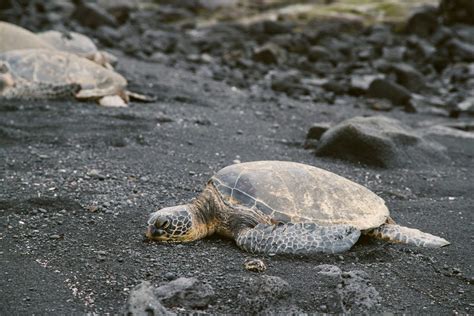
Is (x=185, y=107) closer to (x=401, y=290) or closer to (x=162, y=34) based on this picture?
(x=401, y=290)

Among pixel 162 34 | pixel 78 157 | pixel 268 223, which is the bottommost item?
pixel 162 34

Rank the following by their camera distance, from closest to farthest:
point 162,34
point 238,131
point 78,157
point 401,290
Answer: point 401,290 < point 78,157 < point 238,131 < point 162,34

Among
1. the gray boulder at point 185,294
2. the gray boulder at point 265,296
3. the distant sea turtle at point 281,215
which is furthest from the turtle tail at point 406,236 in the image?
the gray boulder at point 185,294

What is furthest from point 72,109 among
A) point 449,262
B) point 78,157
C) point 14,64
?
point 449,262

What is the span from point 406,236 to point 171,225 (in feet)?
5.19

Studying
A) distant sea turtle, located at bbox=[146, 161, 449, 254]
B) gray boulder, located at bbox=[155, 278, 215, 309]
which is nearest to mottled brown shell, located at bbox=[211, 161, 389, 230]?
distant sea turtle, located at bbox=[146, 161, 449, 254]

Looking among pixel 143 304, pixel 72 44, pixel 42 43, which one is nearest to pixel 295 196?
pixel 143 304

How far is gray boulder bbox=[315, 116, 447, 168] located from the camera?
6.26 metres

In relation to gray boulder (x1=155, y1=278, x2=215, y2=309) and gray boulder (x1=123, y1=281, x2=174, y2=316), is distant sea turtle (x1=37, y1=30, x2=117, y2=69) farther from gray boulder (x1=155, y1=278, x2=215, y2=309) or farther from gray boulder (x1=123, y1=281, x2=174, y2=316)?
gray boulder (x1=123, y1=281, x2=174, y2=316)

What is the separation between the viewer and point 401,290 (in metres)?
3.41

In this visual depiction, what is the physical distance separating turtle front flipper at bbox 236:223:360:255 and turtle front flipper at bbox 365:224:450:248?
341 millimetres

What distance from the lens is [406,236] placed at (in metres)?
4.02

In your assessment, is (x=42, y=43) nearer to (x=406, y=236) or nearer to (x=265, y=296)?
(x=406, y=236)

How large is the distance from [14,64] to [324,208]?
5.54 meters
